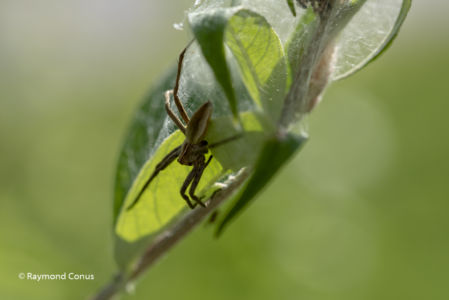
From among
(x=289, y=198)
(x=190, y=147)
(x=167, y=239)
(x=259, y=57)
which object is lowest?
(x=289, y=198)

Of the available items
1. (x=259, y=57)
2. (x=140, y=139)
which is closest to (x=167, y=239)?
(x=140, y=139)

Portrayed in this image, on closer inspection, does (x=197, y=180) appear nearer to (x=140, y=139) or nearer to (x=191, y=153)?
(x=191, y=153)

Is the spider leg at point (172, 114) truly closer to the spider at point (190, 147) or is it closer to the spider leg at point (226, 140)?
the spider at point (190, 147)

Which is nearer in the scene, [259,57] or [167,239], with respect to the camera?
[259,57]

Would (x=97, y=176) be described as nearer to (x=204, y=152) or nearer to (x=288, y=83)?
(x=204, y=152)

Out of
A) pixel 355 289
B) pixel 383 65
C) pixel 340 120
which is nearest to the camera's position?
pixel 355 289

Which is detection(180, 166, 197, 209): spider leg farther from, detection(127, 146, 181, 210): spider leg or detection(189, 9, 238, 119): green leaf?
detection(189, 9, 238, 119): green leaf

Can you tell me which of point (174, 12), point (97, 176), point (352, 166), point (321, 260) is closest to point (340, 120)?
point (352, 166)
